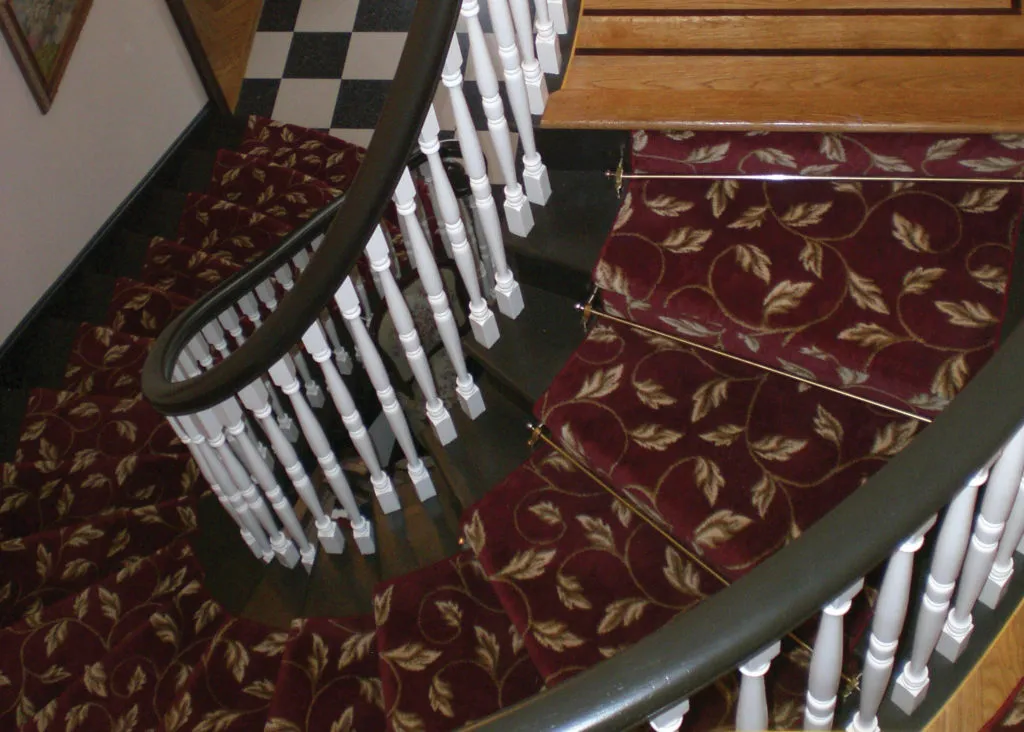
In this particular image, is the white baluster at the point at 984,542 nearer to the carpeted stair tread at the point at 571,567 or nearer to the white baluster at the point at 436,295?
the carpeted stair tread at the point at 571,567

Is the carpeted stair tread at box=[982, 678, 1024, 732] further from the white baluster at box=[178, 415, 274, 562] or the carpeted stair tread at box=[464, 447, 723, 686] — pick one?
the white baluster at box=[178, 415, 274, 562]

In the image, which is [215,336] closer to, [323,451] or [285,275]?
[285,275]

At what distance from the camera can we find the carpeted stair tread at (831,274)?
200 centimetres

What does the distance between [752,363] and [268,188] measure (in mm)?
3108

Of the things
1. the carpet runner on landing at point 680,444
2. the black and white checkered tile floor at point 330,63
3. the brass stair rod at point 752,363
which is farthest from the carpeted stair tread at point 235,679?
the black and white checkered tile floor at point 330,63

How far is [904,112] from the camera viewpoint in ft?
7.12

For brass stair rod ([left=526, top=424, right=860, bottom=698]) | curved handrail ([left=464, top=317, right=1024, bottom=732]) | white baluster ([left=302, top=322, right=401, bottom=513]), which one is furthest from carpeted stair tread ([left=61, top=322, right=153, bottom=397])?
curved handrail ([left=464, top=317, right=1024, bottom=732])

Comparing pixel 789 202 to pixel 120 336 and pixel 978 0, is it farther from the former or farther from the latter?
pixel 120 336

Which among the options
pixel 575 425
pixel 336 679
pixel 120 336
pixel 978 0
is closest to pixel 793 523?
pixel 575 425

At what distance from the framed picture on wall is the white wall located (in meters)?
0.04

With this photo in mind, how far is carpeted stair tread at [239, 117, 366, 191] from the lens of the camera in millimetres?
4781

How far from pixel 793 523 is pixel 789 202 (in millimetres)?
708

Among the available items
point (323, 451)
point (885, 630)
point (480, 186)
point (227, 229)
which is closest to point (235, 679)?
point (323, 451)

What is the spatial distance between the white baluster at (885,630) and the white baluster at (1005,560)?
0.46 ft
